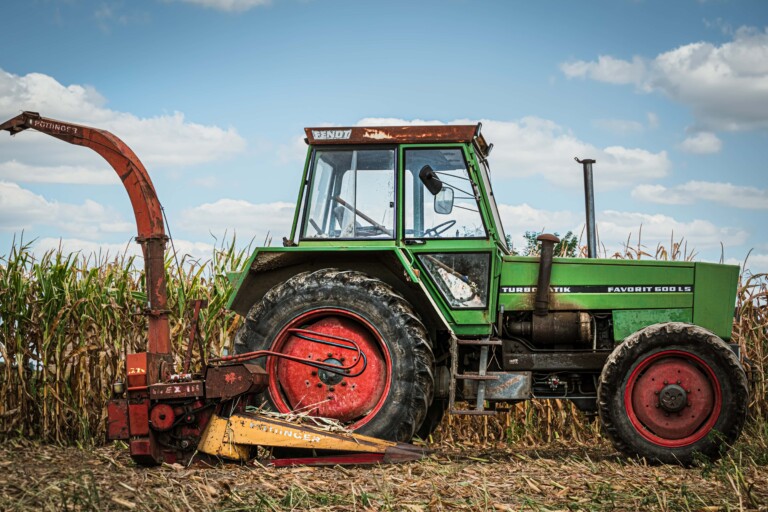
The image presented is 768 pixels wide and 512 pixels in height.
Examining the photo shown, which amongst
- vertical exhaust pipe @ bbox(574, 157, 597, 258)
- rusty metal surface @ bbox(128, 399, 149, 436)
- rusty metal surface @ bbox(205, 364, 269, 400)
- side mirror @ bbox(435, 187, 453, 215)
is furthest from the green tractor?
rusty metal surface @ bbox(128, 399, 149, 436)

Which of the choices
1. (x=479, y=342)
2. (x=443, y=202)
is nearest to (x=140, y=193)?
(x=443, y=202)

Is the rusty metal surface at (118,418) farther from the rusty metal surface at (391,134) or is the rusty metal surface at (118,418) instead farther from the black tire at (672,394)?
the black tire at (672,394)

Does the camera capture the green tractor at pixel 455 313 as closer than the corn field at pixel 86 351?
Yes

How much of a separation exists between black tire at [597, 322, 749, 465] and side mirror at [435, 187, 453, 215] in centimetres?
179

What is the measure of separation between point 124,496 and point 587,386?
4053 mm

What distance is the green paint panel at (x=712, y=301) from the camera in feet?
24.5

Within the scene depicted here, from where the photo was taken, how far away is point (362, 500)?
198 inches

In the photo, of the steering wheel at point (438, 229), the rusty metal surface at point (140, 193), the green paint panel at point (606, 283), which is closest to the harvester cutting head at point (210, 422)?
the rusty metal surface at point (140, 193)

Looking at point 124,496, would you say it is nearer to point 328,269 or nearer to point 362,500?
point 362,500

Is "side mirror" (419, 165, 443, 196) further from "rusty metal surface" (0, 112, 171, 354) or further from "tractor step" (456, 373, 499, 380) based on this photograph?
"rusty metal surface" (0, 112, 171, 354)

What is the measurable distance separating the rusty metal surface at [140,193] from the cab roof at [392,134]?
146cm

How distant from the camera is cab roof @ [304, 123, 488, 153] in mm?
7328

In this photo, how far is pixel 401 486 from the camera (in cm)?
548

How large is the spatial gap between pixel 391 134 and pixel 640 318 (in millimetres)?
2685
